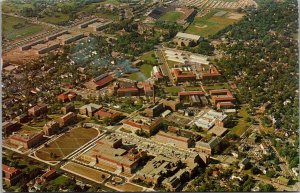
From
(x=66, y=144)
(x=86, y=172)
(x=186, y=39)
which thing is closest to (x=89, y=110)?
(x=66, y=144)

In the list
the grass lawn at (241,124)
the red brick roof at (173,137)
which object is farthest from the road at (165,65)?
the red brick roof at (173,137)

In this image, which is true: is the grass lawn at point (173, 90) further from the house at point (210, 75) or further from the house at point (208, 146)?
the house at point (208, 146)

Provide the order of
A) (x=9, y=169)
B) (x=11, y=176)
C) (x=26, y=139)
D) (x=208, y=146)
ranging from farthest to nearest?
1. (x=26, y=139)
2. (x=208, y=146)
3. (x=9, y=169)
4. (x=11, y=176)

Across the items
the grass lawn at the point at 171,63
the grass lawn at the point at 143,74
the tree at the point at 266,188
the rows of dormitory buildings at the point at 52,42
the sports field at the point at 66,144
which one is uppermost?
the rows of dormitory buildings at the point at 52,42

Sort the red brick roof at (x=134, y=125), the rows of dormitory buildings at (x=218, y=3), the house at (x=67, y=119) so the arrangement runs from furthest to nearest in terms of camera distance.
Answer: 1. the rows of dormitory buildings at (x=218, y=3)
2. the house at (x=67, y=119)
3. the red brick roof at (x=134, y=125)

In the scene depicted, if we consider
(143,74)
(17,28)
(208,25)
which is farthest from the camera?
(208,25)

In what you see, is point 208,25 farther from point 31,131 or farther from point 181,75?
point 31,131

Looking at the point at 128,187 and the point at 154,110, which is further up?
the point at 154,110
